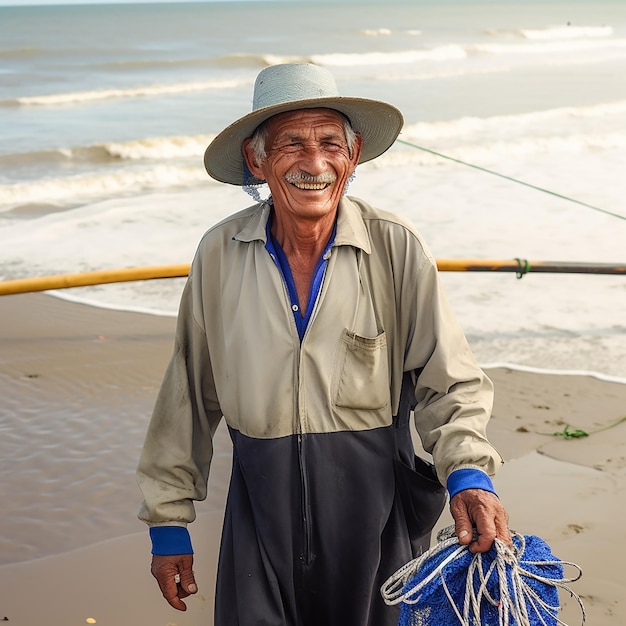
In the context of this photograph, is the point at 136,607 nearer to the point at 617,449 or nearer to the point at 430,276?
the point at 430,276

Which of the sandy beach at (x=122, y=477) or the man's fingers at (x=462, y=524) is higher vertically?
the man's fingers at (x=462, y=524)

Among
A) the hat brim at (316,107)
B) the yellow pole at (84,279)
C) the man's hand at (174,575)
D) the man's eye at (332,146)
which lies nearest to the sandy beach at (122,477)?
the yellow pole at (84,279)

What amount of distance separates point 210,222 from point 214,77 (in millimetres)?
16375

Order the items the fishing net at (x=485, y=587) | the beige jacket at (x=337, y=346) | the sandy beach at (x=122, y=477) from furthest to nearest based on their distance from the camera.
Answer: the sandy beach at (x=122, y=477) < the beige jacket at (x=337, y=346) < the fishing net at (x=485, y=587)

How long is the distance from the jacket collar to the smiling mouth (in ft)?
0.22

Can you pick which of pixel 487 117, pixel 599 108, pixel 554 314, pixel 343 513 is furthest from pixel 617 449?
pixel 599 108

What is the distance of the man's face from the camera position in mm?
1897

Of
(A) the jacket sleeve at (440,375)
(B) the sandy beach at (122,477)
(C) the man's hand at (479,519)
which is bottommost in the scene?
(B) the sandy beach at (122,477)

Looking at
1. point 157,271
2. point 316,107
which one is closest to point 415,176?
point 157,271

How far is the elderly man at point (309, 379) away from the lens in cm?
185

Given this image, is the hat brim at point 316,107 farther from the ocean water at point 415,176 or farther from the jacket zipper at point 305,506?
the ocean water at point 415,176

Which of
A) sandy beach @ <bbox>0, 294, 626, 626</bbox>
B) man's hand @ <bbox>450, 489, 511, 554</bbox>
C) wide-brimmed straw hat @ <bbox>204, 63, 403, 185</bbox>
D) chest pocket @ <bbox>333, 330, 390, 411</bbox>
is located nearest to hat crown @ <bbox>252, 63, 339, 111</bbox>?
wide-brimmed straw hat @ <bbox>204, 63, 403, 185</bbox>

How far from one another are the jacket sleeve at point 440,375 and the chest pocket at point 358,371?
85 mm

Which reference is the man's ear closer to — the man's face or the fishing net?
the man's face
